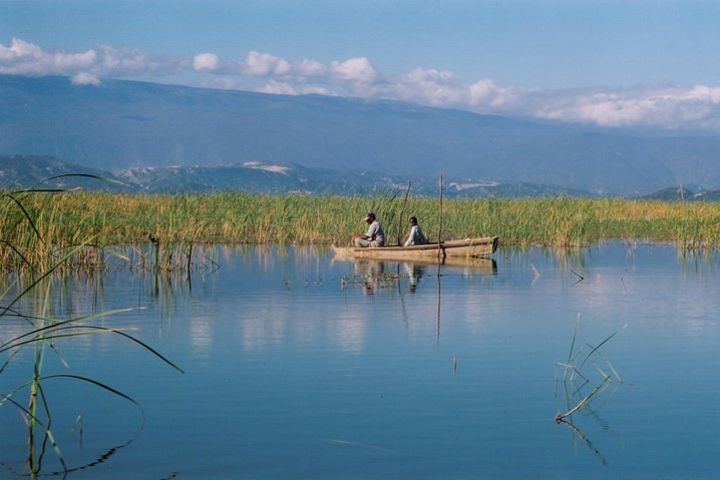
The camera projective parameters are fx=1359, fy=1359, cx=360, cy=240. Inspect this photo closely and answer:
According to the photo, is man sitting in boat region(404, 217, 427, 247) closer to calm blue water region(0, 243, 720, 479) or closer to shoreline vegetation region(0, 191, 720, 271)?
shoreline vegetation region(0, 191, 720, 271)

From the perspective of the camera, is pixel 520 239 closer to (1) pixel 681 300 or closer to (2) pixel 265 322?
(1) pixel 681 300

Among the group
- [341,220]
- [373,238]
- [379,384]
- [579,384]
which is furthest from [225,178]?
[579,384]

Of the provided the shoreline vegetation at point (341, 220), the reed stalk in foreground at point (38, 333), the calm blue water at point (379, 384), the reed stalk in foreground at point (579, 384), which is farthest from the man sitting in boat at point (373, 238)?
the reed stalk in foreground at point (579, 384)

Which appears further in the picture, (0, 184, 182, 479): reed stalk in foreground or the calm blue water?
the calm blue water

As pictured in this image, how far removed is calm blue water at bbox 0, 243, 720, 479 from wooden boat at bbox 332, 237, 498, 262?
439 cm

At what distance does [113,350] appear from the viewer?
13109 mm

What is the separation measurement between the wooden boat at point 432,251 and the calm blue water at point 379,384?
4394 millimetres

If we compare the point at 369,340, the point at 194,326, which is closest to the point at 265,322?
the point at 194,326

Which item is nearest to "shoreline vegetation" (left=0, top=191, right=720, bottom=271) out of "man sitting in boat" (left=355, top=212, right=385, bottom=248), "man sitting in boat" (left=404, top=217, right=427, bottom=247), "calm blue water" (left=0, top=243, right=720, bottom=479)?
"man sitting in boat" (left=355, top=212, right=385, bottom=248)

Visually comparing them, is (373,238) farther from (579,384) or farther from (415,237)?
(579,384)

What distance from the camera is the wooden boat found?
24672 millimetres

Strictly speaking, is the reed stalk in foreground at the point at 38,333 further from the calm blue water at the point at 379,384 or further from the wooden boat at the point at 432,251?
the wooden boat at the point at 432,251

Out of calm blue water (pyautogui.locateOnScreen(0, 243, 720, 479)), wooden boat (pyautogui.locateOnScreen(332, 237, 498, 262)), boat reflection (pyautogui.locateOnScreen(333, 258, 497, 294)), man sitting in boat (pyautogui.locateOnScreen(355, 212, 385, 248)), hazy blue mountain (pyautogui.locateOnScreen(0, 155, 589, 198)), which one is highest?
hazy blue mountain (pyautogui.locateOnScreen(0, 155, 589, 198))

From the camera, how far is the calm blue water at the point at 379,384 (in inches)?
344
